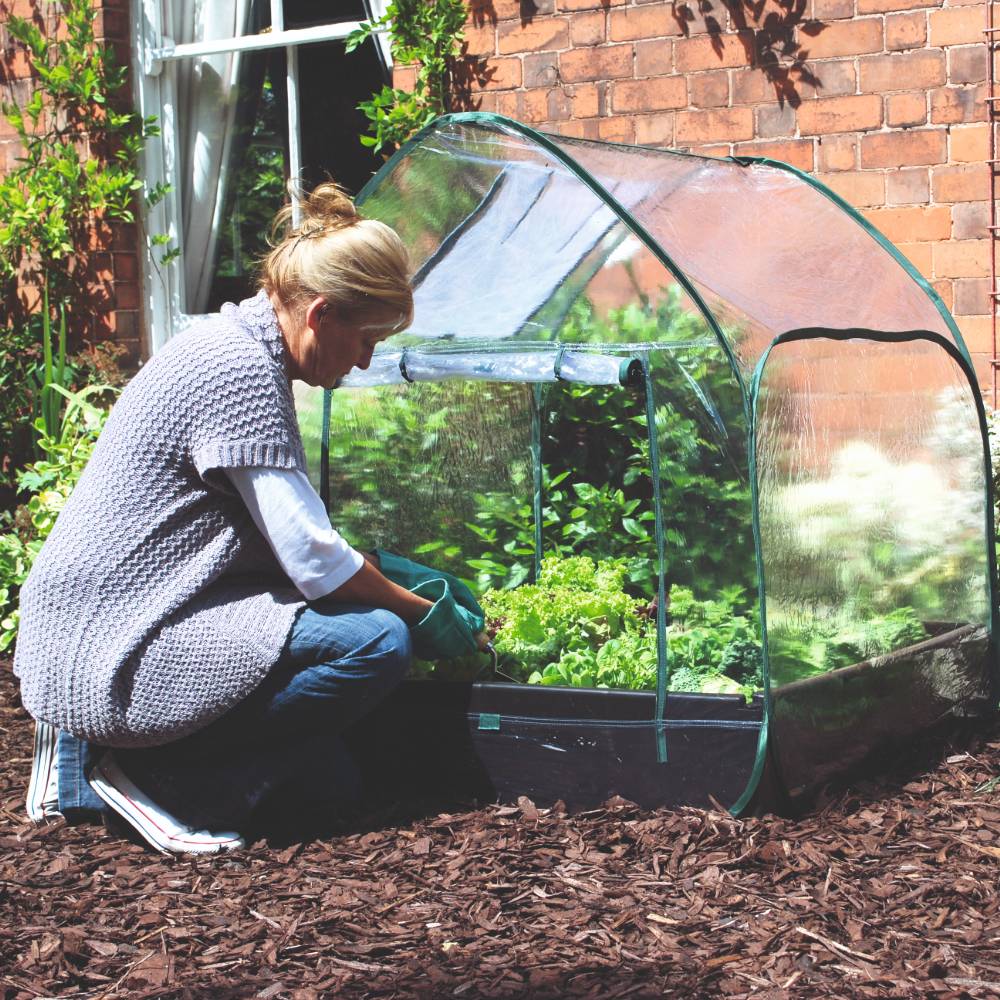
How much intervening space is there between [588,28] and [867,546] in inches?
102

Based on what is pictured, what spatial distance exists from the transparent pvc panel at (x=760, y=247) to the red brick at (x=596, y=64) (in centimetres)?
125

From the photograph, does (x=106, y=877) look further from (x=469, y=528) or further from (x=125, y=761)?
(x=469, y=528)

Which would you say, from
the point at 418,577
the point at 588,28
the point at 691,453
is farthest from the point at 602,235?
the point at 588,28

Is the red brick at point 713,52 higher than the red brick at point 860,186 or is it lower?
higher

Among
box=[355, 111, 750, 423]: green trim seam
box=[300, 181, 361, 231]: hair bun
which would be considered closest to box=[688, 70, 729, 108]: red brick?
box=[355, 111, 750, 423]: green trim seam

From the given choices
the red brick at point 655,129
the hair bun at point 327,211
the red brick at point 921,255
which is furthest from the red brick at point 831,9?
the hair bun at point 327,211

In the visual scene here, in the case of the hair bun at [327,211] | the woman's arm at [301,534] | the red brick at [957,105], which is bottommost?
the woman's arm at [301,534]

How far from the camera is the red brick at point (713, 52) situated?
4859 millimetres

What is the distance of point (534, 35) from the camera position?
205 inches

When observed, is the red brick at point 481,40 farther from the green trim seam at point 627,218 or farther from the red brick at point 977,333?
the red brick at point 977,333

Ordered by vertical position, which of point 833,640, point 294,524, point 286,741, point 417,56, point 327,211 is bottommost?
point 286,741

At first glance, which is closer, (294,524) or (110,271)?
(294,524)

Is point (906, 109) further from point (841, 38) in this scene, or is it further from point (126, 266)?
point (126, 266)

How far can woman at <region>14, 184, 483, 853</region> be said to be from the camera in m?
2.86
